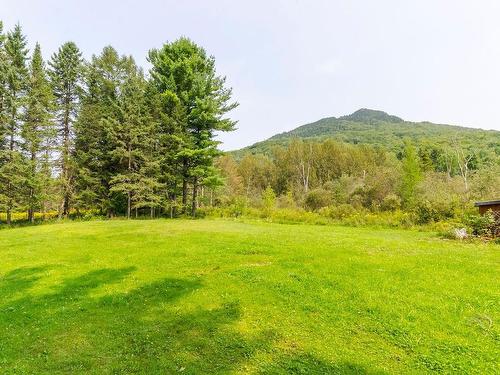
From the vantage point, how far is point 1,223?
2670 centimetres

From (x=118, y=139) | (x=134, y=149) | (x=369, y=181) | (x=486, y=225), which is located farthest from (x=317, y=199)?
(x=486, y=225)

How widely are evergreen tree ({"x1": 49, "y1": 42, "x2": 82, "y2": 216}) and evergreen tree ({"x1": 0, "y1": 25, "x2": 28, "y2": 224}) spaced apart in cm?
328

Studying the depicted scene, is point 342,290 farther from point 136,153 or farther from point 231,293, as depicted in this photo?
point 136,153

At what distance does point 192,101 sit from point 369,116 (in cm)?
16040

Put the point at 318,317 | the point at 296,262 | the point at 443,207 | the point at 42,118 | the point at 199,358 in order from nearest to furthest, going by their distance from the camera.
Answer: the point at 199,358 → the point at 318,317 → the point at 296,262 → the point at 443,207 → the point at 42,118

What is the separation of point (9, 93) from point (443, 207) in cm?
3425

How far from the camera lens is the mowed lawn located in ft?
17.2

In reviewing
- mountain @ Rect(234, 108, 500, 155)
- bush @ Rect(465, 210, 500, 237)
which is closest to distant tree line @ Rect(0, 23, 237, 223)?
bush @ Rect(465, 210, 500, 237)

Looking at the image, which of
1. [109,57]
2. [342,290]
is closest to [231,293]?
Answer: [342,290]

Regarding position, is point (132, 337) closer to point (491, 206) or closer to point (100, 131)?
point (491, 206)

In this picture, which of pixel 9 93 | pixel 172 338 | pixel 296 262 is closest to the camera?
pixel 172 338

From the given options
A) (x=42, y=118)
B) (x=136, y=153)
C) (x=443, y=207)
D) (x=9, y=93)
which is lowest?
(x=443, y=207)

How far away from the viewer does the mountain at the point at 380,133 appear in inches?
3164

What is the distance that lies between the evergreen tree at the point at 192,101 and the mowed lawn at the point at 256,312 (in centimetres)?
1685
